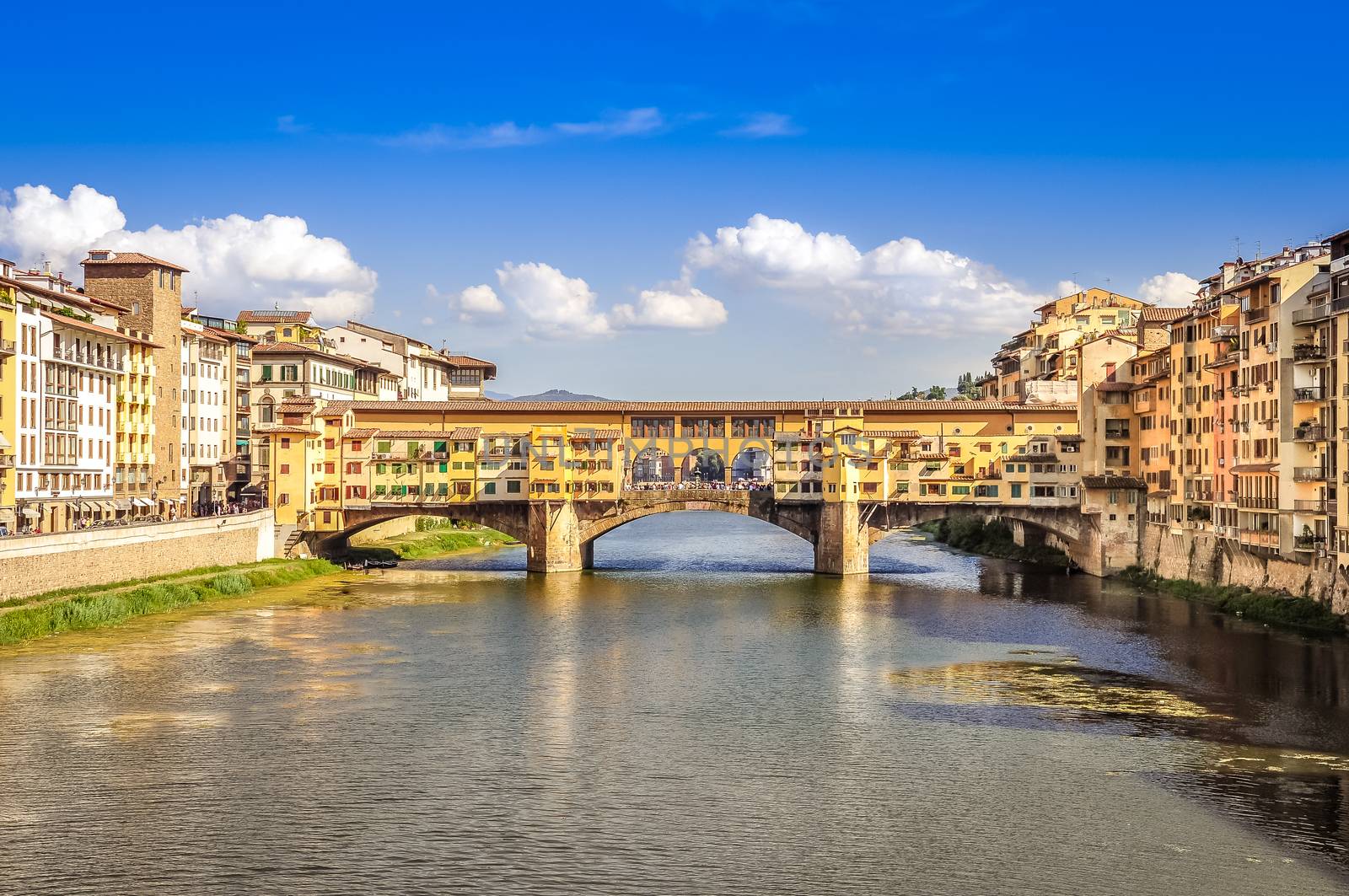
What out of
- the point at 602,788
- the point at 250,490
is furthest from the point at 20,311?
the point at 602,788

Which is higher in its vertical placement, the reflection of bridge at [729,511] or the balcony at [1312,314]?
the balcony at [1312,314]

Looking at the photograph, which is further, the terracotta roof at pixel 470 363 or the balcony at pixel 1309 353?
the terracotta roof at pixel 470 363

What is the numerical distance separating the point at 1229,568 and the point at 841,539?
717 inches

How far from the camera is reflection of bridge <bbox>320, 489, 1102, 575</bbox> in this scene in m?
66.2

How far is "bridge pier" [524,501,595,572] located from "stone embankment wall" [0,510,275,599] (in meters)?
12.4

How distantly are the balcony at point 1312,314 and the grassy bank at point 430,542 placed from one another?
1801 inches

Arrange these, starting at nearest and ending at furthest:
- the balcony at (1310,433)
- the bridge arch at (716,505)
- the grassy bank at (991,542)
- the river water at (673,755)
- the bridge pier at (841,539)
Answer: the river water at (673,755)
the balcony at (1310,433)
the bridge pier at (841,539)
the bridge arch at (716,505)
the grassy bank at (991,542)

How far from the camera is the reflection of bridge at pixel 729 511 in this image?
2606 inches

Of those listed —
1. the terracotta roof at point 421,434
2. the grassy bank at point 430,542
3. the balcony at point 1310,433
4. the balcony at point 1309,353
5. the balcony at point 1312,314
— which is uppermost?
the balcony at point 1312,314

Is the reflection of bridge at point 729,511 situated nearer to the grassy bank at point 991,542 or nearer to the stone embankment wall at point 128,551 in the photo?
the grassy bank at point 991,542

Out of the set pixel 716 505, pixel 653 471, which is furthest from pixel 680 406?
pixel 653 471

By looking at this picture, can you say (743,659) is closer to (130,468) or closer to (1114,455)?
(1114,455)

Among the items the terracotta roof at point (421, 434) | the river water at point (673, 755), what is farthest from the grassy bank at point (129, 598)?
the terracotta roof at point (421, 434)

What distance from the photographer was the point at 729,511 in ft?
219
